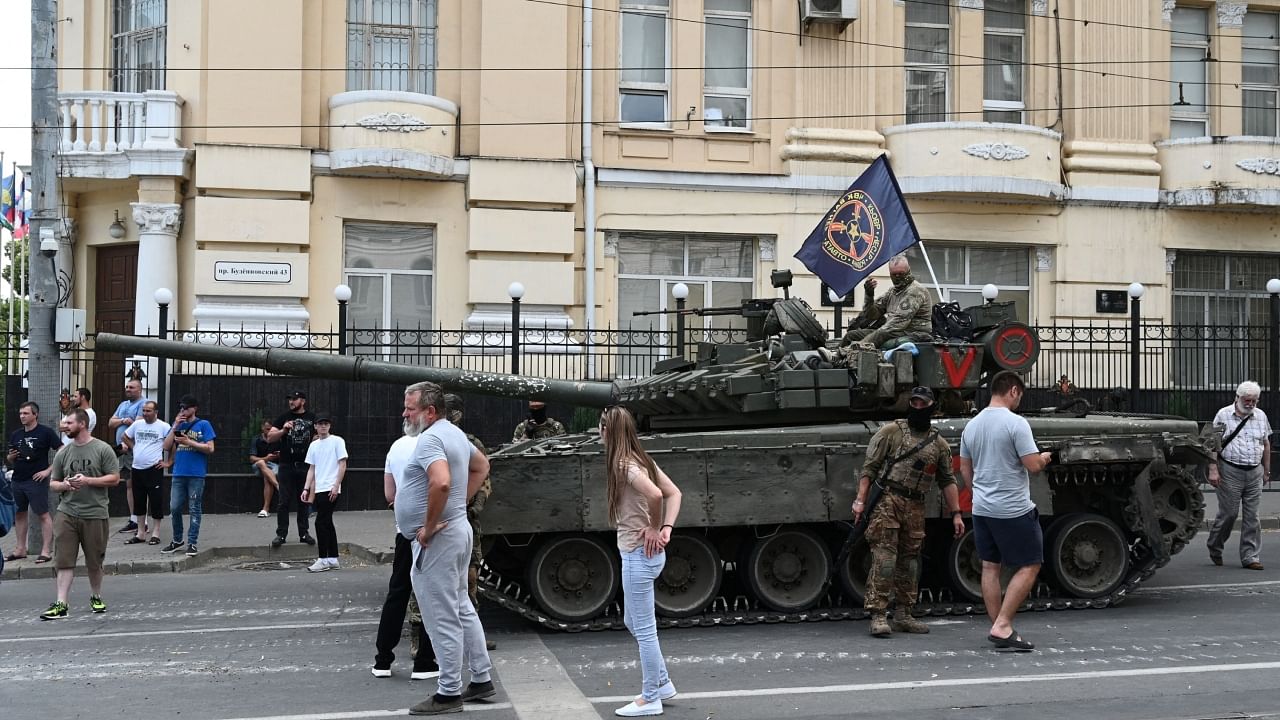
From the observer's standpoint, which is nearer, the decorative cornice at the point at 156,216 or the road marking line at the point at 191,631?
the road marking line at the point at 191,631

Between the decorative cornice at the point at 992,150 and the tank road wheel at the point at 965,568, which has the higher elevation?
the decorative cornice at the point at 992,150

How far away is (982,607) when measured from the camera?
10367 millimetres

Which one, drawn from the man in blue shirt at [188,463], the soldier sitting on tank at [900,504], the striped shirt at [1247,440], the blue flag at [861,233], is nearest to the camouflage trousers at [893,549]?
the soldier sitting on tank at [900,504]

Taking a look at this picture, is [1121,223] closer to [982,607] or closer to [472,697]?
[982,607]

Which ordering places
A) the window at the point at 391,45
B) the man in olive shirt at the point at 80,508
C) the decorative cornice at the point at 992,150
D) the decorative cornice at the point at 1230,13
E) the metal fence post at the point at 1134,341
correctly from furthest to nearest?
1. the decorative cornice at the point at 1230,13
2. the decorative cornice at the point at 992,150
3. the window at the point at 391,45
4. the metal fence post at the point at 1134,341
5. the man in olive shirt at the point at 80,508

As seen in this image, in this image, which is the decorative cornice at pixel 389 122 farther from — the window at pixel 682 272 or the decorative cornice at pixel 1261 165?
the decorative cornice at pixel 1261 165

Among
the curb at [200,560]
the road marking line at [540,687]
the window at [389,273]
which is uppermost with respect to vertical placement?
the window at [389,273]

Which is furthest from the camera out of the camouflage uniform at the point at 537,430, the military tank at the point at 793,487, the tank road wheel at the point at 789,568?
the camouflage uniform at the point at 537,430

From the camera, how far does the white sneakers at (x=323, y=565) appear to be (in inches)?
526

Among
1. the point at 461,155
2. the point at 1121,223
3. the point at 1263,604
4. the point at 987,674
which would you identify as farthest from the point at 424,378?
the point at 1121,223

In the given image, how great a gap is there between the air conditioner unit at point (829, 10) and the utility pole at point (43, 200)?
10126 millimetres

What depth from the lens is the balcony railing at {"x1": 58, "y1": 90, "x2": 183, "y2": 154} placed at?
1844 centimetres

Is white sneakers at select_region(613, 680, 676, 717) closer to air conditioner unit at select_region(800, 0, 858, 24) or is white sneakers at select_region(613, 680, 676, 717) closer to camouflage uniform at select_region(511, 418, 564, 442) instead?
camouflage uniform at select_region(511, 418, 564, 442)

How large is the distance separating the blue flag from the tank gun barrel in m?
4.12
